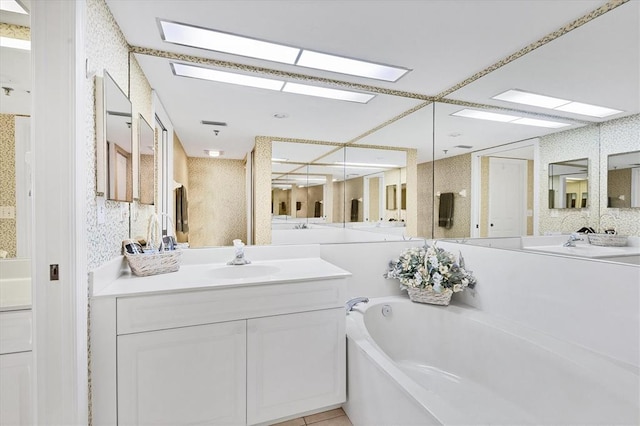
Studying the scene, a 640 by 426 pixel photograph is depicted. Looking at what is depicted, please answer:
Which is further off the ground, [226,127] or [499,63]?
[499,63]

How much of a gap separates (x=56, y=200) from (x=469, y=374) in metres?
2.45

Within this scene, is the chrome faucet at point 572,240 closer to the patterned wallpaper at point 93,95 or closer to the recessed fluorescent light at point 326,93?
the recessed fluorescent light at point 326,93

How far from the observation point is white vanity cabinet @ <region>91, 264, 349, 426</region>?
128 centimetres

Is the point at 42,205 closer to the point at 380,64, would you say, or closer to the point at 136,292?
the point at 136,292

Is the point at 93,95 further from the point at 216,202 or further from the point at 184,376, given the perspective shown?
the point at 184,376

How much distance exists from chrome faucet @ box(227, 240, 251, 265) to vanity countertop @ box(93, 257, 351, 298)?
0.03 meters

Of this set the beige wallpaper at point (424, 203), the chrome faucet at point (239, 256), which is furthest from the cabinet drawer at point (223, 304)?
the beige wallpaper at point (424, 203)

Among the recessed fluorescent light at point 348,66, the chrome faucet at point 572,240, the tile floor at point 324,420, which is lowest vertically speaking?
the tile floor at point 324,420

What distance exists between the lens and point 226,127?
7.25 feet

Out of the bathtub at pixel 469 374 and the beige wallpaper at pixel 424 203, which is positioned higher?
the beige wallpaper at pixel 424 203

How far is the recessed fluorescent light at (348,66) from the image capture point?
71.4 inches

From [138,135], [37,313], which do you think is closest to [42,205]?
[37,313]

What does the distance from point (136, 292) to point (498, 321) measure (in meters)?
2.16

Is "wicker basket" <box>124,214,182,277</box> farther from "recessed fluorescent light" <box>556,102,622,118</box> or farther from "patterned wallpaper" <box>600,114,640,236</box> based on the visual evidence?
"recessed fluorescent light" <box>556,102,622,118</box>
